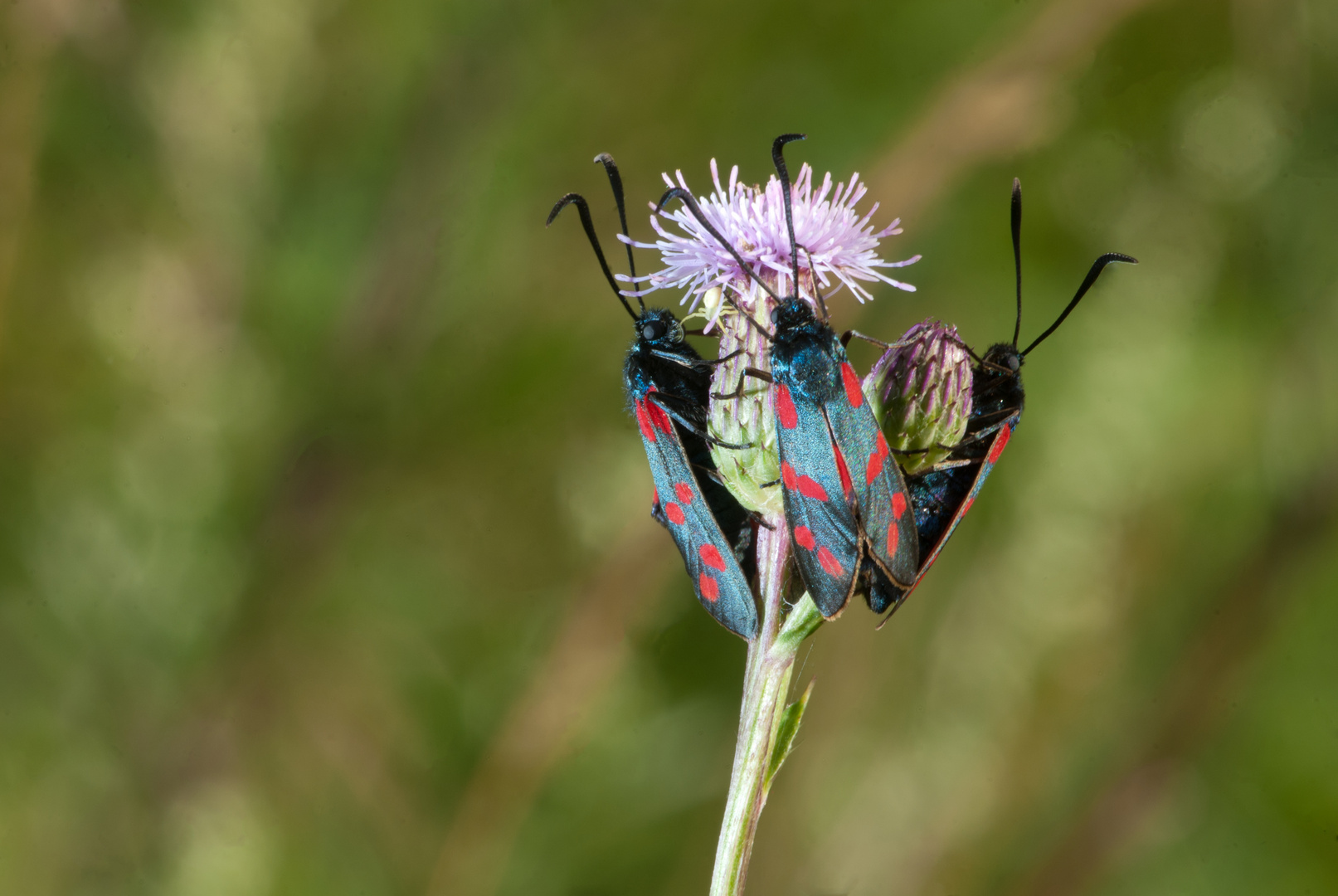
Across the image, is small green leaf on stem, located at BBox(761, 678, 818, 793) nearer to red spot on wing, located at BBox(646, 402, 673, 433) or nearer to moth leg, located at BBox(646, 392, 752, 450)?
moth leg, located at BBox(646, 392, 752, 450)

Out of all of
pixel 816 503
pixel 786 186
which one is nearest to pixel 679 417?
pixel 816 503

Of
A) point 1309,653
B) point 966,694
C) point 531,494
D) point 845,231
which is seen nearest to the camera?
point 845,231

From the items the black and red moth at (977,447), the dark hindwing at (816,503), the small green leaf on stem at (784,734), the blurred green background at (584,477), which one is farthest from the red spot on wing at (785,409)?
the blurred green background at (584,477)

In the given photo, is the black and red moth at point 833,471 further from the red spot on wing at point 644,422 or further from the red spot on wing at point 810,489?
the red spot on wing at point 644,422

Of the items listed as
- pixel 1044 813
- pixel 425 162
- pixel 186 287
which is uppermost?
pixel 425 162

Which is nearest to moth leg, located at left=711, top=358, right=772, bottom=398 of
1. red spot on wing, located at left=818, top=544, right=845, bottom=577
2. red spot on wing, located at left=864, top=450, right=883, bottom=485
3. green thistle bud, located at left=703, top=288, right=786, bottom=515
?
green thistle bud, located at left=703, top=288, right=786, bottom=515

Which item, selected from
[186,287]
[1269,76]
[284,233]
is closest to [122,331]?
[186,287]

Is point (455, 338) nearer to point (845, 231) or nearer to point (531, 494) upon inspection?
point (531, 494)

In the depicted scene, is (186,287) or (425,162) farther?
(425,162)

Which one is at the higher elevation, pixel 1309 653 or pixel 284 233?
pixel 284 233
